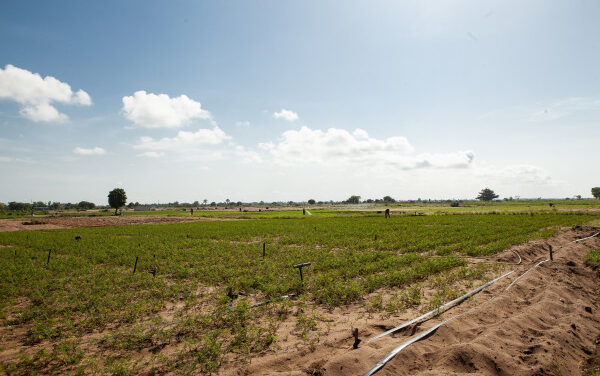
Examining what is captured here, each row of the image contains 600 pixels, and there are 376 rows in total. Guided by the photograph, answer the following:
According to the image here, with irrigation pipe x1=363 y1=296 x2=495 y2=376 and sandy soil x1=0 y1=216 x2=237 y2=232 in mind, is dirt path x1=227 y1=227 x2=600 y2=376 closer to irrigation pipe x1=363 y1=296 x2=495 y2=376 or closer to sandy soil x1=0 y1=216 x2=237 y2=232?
irrigation pipe x1=363 y1=296 x2=495 y2=376

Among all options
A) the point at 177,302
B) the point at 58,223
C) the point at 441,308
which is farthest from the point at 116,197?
the point at 441,308

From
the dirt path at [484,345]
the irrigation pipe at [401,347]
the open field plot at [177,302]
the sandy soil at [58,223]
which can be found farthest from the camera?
the sandy soil at [58,223]

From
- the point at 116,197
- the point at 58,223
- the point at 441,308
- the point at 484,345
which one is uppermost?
the point at 116,197

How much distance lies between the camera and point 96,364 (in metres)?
5.49

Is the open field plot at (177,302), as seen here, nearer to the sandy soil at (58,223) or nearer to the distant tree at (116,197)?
the sandy soil at (58,223)

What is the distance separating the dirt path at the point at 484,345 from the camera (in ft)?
15.5

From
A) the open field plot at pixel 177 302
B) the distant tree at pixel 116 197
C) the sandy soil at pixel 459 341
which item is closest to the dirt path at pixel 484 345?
the sandy soil at pixel 459 341

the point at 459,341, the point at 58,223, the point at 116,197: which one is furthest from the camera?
the point at 116,197

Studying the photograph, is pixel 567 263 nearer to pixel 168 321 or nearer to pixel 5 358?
pixel 168 321

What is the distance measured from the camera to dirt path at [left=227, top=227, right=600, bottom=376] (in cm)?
471

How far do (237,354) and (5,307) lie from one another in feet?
30.9

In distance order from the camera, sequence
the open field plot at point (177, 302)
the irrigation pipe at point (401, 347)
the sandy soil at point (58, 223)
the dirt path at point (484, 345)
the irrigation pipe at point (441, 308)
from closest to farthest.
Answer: the irrigation pipe at point (401, 347) < the dirt path at point (484, 345) < the open field plot at point (177, 302) < the irrigation pipe at point (441, 308) < the sandy soil at point (58, 223)

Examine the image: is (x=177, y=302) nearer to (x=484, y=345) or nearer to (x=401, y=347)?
(x=401, y=347)

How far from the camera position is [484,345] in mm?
5191
